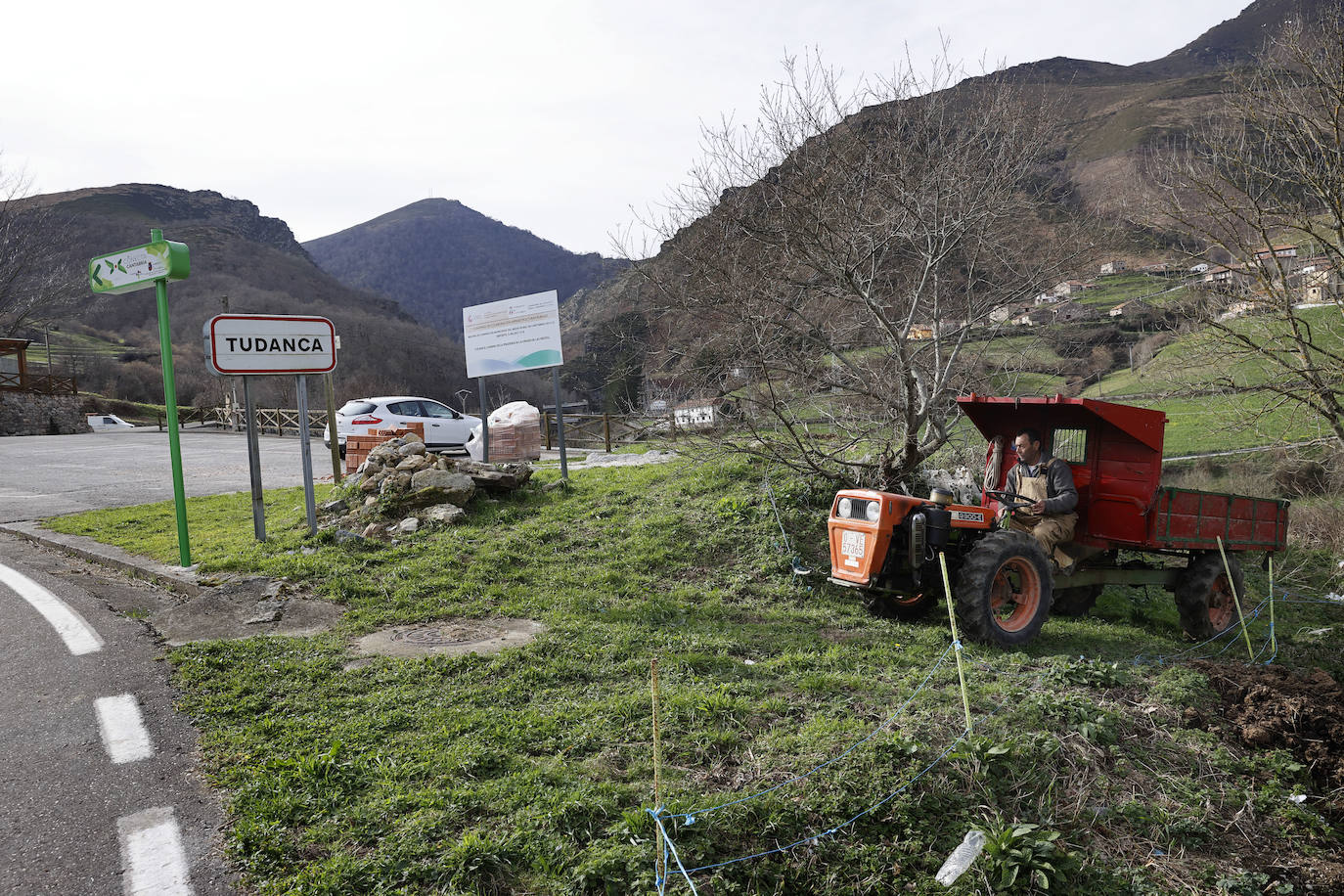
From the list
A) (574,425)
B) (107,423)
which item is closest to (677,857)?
(574,425)

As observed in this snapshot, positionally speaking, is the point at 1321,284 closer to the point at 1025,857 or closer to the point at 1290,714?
the point at 1290,714

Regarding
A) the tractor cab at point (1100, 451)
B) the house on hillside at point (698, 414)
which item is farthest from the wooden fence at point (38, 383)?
the tractor cab at point (1100, 451)

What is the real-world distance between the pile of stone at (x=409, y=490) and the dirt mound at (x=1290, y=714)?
25.4 feet

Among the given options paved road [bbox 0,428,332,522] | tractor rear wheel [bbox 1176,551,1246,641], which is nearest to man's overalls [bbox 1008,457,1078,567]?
tractor rear wheel [bbox 1176,551,1246,641]

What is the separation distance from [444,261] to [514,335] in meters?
170

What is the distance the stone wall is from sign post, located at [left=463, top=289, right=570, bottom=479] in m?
30.6

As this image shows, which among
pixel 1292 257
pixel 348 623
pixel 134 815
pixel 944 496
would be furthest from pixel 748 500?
pixel 1292 257

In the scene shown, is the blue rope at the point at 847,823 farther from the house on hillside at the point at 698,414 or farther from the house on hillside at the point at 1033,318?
the house on hillside at the point at 1033,318

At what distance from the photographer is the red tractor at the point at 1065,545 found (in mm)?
6246

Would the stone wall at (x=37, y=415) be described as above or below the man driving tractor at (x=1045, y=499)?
above

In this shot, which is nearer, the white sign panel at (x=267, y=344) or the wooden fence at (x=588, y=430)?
the white sign panel at (x=267, y=344)

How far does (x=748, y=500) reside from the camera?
9609 mm

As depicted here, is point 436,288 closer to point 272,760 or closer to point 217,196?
point 217,196

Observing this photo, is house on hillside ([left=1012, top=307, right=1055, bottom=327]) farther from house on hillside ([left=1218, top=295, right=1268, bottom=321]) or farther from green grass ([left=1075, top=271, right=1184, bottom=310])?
house on hillside ([left=1218, top=295, right=1268, bottom=321])
